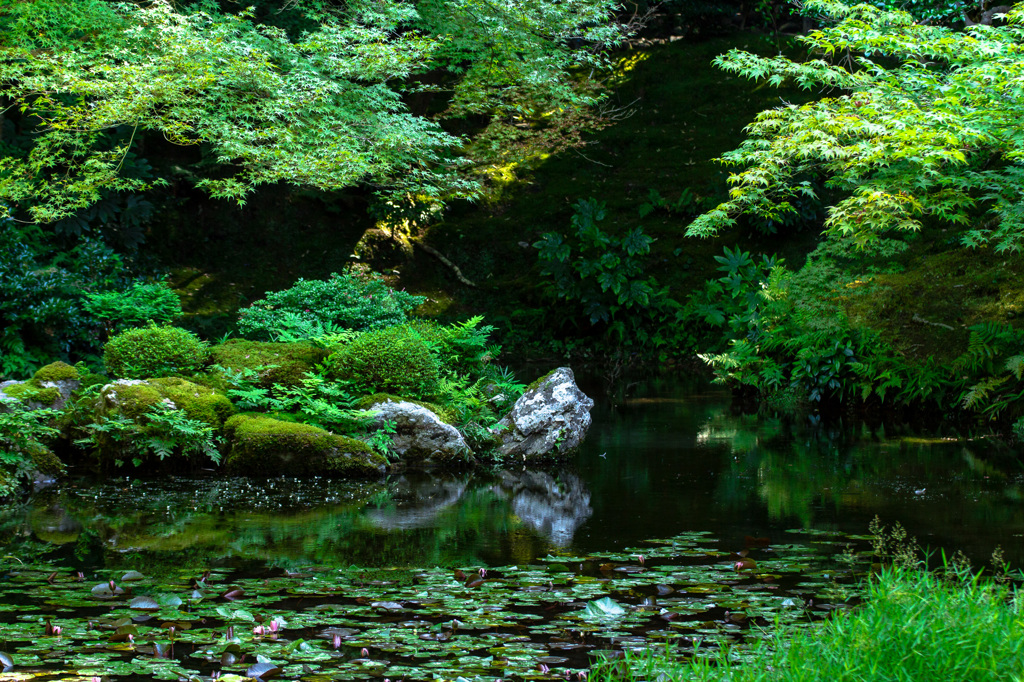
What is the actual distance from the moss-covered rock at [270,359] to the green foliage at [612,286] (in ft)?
25.4

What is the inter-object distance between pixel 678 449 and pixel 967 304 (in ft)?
14.2

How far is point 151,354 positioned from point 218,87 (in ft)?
14.9

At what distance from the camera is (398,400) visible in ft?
25.7

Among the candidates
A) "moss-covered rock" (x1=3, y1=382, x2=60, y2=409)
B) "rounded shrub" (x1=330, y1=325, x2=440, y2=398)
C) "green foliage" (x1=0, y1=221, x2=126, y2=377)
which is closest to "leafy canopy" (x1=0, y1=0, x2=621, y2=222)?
"green foliage" (x1=0, y1=221, x2=126, y2=377)

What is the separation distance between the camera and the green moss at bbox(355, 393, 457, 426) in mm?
7820

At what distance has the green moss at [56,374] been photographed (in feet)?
25.7

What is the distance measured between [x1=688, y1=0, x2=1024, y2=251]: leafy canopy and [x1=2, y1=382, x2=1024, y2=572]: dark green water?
2.07 meters

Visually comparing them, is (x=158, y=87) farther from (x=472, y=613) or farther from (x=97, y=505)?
(x=472, y=613)

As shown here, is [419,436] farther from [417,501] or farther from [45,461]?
[45,461]

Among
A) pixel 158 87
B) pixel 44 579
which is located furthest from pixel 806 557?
pixel 158 87

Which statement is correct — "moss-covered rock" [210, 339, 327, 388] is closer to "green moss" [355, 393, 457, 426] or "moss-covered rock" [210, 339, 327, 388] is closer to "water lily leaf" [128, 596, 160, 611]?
"green moss" [355, 393, 457, 426]

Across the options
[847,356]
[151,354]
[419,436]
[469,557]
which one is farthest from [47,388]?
[847,356]

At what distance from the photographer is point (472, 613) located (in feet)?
12.6

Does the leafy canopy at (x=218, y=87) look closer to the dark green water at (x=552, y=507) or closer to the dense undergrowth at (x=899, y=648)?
the dark green water at (x=552, y=507)
